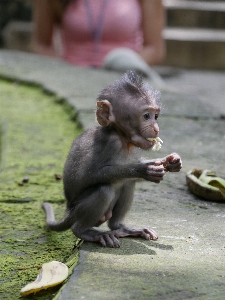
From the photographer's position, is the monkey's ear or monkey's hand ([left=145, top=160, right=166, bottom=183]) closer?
monkey's hand ([left=145, top=160, right=166, bottom=183])

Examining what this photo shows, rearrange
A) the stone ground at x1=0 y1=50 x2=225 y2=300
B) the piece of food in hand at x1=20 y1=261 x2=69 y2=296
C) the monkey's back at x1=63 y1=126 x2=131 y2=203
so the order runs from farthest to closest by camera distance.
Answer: the monkey's back at x1=63 y1=126 x2=131 y2=203 < the piece of food in hand at x1=20 y1=261 x2=69 y2=296 < the stone ground at x1=0 y1=50 x2=225 y2=300

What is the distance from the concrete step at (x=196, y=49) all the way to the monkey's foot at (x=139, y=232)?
Answer: 7.99m

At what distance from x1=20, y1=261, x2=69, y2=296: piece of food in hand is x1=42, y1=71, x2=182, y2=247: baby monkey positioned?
28 centimetres

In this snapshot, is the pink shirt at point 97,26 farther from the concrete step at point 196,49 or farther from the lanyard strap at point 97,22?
the concrete step at point 196,49

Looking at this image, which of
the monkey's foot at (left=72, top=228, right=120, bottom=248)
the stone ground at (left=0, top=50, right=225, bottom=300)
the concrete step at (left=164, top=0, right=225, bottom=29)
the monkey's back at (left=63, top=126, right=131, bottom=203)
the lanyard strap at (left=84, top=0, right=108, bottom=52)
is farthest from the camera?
the concrete step at (left=164, top=0, right=225, bottom=29)

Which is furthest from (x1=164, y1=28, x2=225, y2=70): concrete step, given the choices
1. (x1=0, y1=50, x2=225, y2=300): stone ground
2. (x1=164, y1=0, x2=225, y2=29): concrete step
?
(x1=0, y1=50, x2=225, y2=300): stone ground

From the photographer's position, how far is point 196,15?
10828mm

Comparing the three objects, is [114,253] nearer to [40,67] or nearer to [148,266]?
[148,266]

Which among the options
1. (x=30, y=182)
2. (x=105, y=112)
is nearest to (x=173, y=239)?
(x=105, y=112)

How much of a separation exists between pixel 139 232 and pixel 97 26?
14.0 ft

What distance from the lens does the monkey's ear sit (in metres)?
2.65

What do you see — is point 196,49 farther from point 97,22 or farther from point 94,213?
point 94,213

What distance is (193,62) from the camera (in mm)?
10672

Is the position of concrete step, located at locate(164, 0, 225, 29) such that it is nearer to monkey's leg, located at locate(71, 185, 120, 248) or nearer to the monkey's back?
the monkey's back
